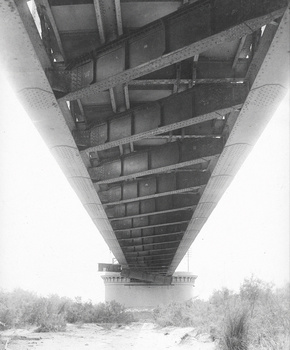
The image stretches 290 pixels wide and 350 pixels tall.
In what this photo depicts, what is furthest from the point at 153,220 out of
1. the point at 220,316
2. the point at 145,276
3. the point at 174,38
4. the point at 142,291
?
the point at 142,291

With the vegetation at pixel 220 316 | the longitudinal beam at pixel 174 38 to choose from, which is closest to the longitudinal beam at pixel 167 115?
the longitudinal beam at pixel 174 38

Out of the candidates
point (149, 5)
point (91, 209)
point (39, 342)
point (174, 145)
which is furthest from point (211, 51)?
point (39, 342)

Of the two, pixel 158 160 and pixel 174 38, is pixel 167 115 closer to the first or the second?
pixel 174 38

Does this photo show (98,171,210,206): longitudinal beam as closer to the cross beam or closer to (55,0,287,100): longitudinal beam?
(55,0,287,100): longitudinal beam

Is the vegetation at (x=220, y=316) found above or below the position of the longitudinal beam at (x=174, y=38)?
below

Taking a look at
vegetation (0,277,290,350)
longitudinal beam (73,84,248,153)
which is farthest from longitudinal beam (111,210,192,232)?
longitudinal beam (73,84,248,153)

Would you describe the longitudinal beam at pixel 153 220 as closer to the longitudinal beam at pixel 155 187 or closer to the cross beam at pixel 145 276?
the longitudinal beam at pixel 155 187
